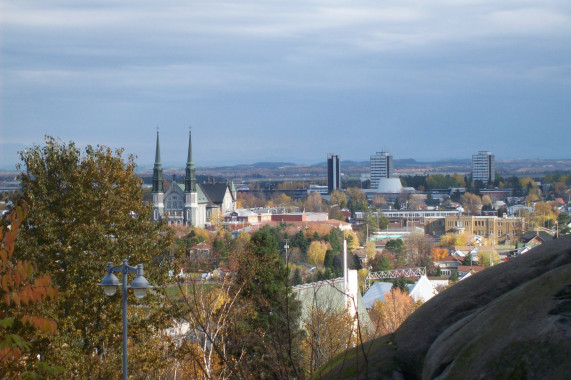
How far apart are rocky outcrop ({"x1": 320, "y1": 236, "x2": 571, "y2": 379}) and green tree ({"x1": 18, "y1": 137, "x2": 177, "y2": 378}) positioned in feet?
26.8

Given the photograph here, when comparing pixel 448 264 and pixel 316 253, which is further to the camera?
pixel 316 253

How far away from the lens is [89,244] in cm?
1361

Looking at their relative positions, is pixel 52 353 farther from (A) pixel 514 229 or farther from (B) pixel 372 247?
(A) pixel 514 229

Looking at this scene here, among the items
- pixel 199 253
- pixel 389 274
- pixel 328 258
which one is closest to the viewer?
pixel 199 253

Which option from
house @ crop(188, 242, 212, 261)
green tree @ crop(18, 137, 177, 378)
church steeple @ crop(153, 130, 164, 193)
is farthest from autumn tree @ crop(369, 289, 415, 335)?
church steeple @ crop(153, 130, 164, 193)

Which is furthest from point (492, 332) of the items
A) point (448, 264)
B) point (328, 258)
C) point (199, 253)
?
point (448, 264)

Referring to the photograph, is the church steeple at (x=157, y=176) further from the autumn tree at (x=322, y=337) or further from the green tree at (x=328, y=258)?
the autumn tree at (x=322, y=337)

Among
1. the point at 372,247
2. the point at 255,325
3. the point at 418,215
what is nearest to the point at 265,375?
the point at 255,325

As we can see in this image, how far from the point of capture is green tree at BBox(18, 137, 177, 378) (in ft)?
Result: 42.8

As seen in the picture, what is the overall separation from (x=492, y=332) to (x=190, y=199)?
423ft

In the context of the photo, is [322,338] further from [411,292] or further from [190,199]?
[190,199]

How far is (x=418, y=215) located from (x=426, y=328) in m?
140

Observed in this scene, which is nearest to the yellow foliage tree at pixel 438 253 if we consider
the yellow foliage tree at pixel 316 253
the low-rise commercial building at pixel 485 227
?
the yellow foliage tree at pixel 316 253

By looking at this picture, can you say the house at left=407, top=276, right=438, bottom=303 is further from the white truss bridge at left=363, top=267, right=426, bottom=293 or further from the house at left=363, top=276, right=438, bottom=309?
the white truss bridge at left=363, top=267, right=426, bottom=293
